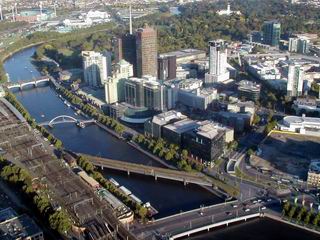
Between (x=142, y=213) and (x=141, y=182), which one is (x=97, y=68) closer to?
(x=141, y=182)

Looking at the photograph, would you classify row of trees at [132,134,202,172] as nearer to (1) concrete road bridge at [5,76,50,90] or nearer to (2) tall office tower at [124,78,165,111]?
(2) tall office tower at [124,78,165,111]

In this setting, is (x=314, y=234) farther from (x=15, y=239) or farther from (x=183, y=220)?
(x=15, y=239)

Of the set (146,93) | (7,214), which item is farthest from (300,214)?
(146,93)

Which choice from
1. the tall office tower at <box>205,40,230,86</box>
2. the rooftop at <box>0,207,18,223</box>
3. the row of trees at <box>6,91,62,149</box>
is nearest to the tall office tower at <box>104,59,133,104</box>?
the row of trees at <box>6,91,62,149</box>

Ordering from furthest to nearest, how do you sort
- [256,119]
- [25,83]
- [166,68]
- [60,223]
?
[25,83] < [166,68] < [256,119] < [60,223]

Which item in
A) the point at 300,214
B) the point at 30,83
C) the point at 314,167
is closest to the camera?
the point at 300,214

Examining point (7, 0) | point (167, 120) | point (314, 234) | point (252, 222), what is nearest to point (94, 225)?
point (252, 222)

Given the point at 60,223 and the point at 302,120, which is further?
the point at 302,120
